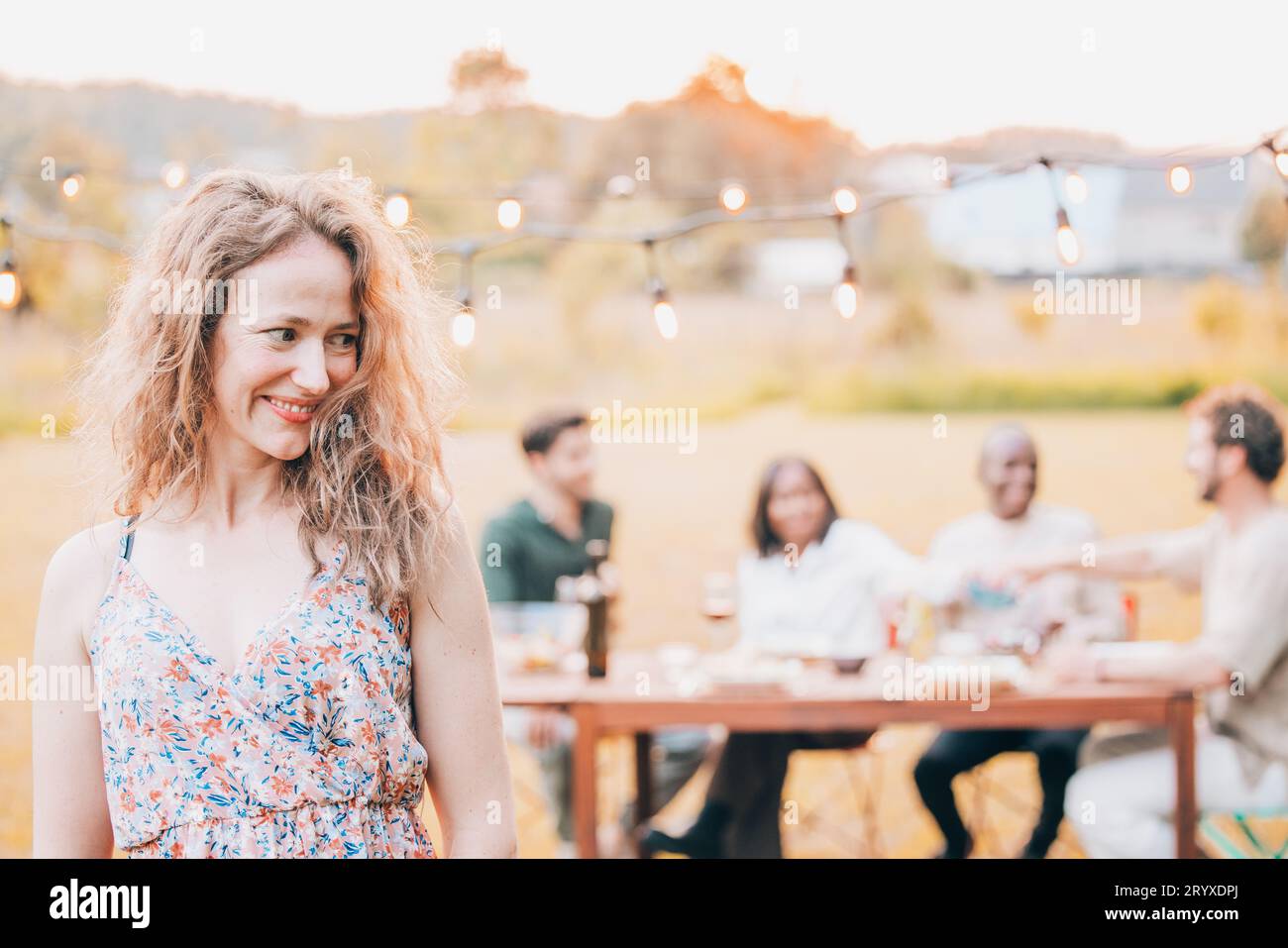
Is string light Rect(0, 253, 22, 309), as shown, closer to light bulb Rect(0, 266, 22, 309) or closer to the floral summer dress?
light bulb Rect(0, 266, 22, 309)

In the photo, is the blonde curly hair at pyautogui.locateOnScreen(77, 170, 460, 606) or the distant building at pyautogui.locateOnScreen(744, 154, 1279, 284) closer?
the blonde curly hair at pyautogui.locateOnScreen(77, 170, 460, 606)

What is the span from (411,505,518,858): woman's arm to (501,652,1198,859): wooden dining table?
1.75 metres

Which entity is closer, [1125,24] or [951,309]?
[1125,24]

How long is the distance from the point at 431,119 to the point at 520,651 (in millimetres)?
9206

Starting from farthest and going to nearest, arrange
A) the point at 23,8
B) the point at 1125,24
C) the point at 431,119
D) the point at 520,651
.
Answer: the point at 431,119, the point at 23,8, the point at 1125,24, the point at 520,651

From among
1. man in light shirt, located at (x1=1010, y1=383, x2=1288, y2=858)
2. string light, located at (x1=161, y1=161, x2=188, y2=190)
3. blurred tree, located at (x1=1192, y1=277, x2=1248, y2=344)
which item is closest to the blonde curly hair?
string light, located at (x1=161, y1=161, x2=188, y2=190)

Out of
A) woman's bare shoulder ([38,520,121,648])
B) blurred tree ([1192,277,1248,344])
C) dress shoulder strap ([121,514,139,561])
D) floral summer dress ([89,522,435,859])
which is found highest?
blurred tree ([1192,277,1248,344])

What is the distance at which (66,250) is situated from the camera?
1055 cm

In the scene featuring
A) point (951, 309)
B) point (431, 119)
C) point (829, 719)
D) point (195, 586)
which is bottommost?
point (829, 719)

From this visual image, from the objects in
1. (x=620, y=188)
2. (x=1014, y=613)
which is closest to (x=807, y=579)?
(x=1014, y=613)

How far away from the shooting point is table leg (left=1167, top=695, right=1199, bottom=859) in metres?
3.02
